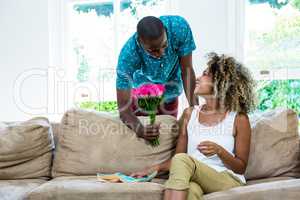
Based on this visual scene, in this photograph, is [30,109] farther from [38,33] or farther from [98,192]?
[98,192]

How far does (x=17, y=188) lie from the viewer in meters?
2.10

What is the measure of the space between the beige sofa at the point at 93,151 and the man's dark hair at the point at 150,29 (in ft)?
1.85

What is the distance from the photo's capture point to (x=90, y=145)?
2314 mm

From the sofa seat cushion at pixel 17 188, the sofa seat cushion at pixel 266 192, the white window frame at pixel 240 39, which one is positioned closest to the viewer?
the sofa seat cushion at pixel 266 192

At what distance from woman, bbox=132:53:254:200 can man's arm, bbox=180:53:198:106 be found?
21 cm

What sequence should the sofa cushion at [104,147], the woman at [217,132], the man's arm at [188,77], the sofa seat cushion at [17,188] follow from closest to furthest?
the woman at [217,132], the sofa seat cushion at [17,188], the sofa cushion at [104,147], the man's arm at [188,77]

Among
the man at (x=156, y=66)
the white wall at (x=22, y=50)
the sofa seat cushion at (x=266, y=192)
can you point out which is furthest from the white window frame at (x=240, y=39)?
the sofa seat cushion at (x=266, y=192)

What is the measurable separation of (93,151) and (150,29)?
2.60 ft

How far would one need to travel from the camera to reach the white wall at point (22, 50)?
3.78m

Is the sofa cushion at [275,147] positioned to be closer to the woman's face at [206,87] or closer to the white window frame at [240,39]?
the woman's face at [206,87]

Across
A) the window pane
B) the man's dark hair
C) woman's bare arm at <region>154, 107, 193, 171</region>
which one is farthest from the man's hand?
the window pane

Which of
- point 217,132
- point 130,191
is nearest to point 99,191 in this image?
point 130,191

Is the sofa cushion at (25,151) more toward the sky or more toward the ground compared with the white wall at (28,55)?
more toward the ground

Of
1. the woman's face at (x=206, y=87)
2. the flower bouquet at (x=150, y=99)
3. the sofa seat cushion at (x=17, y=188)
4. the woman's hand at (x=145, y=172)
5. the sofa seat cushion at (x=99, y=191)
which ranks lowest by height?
the sofa seat cushion at (x=17, y=188)
